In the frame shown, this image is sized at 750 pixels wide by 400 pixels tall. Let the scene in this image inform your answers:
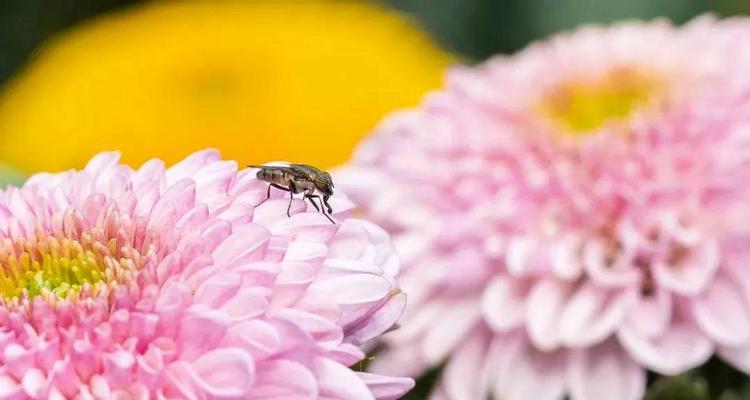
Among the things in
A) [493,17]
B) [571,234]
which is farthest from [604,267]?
[493,17]

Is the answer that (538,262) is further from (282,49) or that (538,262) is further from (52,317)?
(282,49)

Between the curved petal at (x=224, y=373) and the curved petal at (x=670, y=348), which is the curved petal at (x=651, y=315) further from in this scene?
the curved petal at (x=224, y=373)

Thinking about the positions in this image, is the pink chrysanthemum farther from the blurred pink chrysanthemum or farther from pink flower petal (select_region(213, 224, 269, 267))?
the blurred pink chrysanthemum

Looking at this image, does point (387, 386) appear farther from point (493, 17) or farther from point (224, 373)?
point (493, 17)

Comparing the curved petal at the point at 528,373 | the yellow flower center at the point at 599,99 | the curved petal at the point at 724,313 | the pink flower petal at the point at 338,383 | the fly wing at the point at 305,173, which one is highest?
the fly wing at the point at 305,173

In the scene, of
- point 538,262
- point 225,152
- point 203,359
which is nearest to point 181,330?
point 203,359

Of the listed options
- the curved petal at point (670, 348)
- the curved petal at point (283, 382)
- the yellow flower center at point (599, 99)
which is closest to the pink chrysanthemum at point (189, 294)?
the curved petal at point (283, 382)
